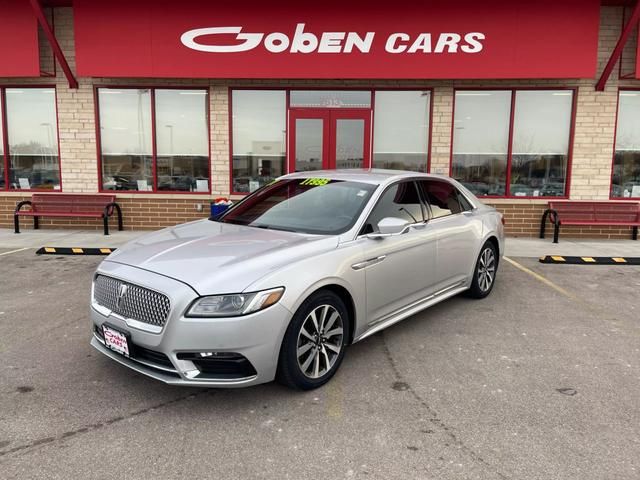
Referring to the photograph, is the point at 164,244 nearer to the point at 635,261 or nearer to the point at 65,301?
the point at 65,301

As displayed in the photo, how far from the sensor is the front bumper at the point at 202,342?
3096 mm

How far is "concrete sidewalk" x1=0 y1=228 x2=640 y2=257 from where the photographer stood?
360 inches

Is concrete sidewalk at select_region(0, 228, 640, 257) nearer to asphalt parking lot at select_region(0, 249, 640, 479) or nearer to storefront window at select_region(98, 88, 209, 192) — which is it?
storefront window at select_region(98, 88, 209, 192)

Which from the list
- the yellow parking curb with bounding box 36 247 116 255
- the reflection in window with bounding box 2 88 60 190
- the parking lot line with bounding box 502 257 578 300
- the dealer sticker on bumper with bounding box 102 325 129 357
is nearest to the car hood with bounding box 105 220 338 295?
the dealer sticker on bumper with bounding box 102 325 129 357

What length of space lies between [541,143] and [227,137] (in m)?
7.00

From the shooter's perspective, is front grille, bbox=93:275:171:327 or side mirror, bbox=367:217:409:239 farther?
side mirror, bbox=367:217:409:239

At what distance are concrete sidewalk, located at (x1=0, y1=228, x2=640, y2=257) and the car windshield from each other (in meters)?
5.27

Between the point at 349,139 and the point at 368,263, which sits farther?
the point at 349,139

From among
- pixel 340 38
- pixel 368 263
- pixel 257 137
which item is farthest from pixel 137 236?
pixel 368 263

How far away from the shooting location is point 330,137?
10914 mm

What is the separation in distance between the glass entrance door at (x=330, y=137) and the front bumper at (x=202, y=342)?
26.4 ft

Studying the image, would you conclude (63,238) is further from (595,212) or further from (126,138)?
(595,212)

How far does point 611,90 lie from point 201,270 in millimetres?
10736

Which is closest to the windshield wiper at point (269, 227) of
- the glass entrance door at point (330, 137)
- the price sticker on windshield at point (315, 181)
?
the price sticker on windshield at point (315, 181)
